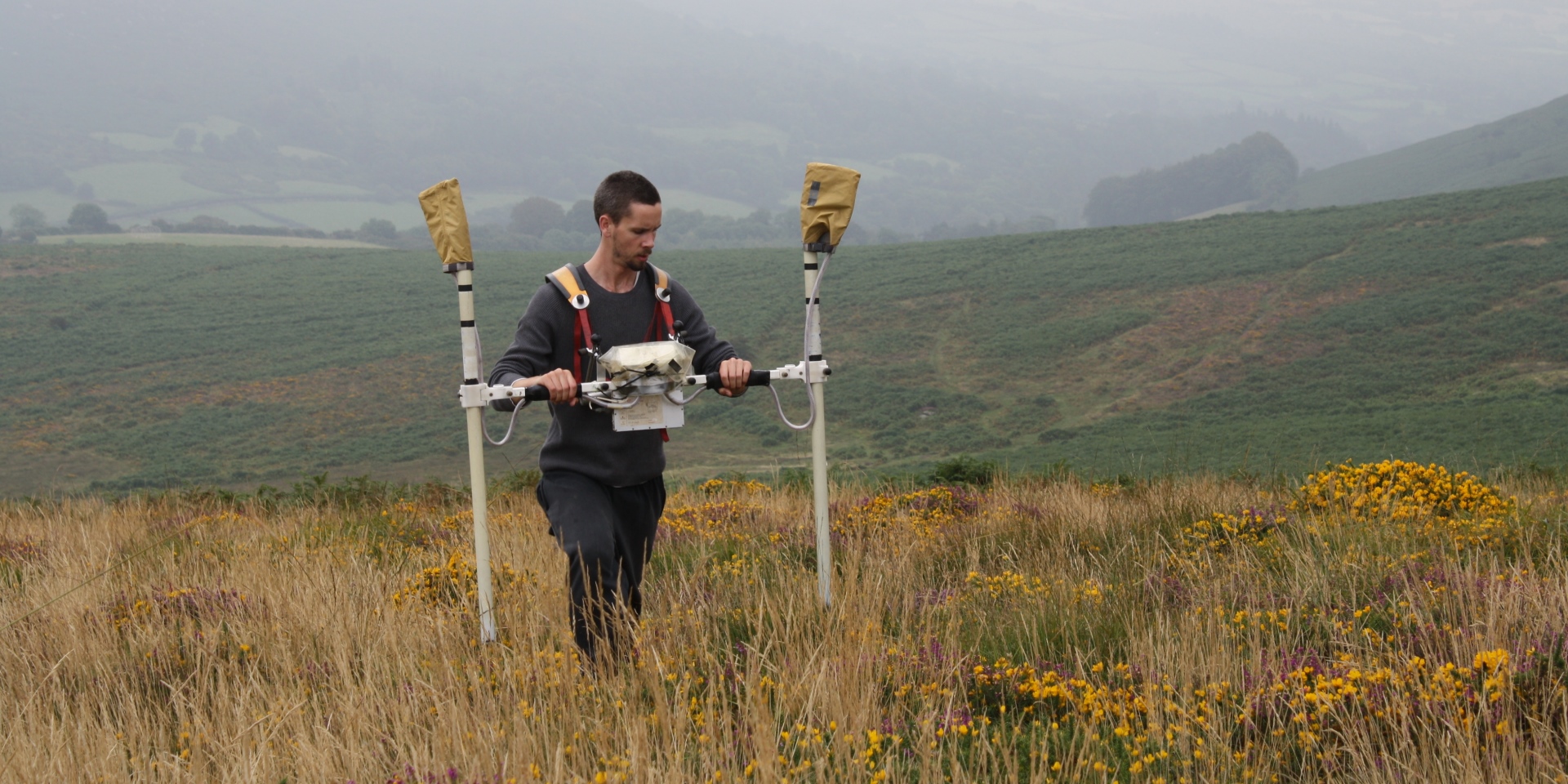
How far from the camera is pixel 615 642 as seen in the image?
160 inches

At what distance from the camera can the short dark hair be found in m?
4.09

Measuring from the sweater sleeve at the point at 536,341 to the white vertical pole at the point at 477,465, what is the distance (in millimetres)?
98

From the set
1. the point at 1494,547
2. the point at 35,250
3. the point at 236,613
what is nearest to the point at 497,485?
the point at 236,613

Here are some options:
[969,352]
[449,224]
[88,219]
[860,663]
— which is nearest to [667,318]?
[449,224]

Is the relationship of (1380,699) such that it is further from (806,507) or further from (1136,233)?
(1136,233)

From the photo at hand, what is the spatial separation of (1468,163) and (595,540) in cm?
20241

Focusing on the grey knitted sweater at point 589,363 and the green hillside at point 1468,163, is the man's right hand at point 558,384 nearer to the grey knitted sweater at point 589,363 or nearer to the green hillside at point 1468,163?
the grey knitted sweater at point 589,363

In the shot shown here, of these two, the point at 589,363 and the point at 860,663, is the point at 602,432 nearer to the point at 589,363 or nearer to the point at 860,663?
the point at 589,363

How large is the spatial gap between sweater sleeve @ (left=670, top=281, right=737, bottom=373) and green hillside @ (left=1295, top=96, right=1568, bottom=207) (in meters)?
178

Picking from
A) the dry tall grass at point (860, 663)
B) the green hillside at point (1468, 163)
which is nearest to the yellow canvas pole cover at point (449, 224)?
the dry tall grass at point (860, 663)

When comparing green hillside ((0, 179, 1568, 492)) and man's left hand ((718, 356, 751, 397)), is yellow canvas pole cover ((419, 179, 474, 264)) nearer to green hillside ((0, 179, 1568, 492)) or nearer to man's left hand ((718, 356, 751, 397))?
man's left hand ((718, 356, 751, 397))

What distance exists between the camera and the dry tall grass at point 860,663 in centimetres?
314

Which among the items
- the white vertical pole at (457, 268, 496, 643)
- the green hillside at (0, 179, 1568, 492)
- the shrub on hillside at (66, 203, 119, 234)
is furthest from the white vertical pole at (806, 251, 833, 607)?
the shrub on hillside at (66, 203, 119, 234)

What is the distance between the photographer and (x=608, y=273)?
14.1 ft
